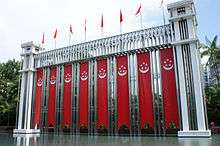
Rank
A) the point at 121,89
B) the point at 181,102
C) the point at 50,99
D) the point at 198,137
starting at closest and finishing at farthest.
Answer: the point at 198,137, the point at 181,102, the point at 121,89, the point at 50,99

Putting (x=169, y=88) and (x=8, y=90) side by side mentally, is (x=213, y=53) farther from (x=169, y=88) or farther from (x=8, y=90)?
(x=8, y=90)

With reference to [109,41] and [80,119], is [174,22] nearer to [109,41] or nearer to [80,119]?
[109,41]

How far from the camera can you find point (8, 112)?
31.8m

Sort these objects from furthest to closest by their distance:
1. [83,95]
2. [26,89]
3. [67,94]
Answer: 1. [26,89]
2. [67,94]
3. [83,95]

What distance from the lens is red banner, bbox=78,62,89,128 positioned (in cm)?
2321

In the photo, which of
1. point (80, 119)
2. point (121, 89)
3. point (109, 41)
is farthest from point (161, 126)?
point (109, 41)

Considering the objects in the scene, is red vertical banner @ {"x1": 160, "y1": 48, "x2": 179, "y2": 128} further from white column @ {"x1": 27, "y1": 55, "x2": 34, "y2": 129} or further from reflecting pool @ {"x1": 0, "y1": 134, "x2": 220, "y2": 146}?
white column @ {"x1": 27, "y1": 55, "x2": 34, "y2": 129}

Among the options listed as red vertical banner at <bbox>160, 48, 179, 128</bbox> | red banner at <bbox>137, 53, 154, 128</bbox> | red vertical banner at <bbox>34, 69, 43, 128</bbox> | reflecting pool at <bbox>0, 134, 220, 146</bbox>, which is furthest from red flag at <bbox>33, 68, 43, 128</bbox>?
red vertical banner at <bbox>160, 48, 179, 128</bbox>

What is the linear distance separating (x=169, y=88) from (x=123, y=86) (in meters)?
4.16

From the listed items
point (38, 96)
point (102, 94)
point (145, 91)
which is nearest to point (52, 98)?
point (38, 96)

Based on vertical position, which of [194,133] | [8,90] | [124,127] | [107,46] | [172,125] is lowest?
[194,133]

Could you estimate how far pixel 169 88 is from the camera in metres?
19.6

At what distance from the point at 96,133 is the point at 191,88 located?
9646mm

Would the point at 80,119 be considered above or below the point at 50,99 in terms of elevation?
below
